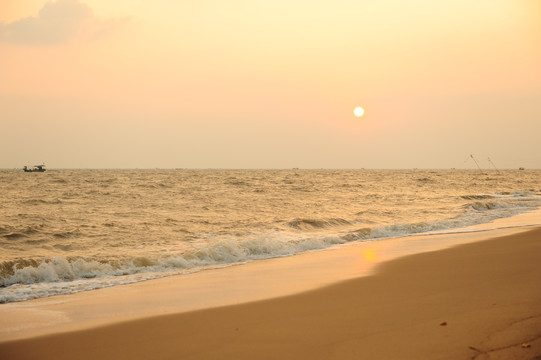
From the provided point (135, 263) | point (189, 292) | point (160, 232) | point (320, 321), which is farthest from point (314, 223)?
point (320, 321)

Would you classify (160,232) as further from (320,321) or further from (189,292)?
(320,321)

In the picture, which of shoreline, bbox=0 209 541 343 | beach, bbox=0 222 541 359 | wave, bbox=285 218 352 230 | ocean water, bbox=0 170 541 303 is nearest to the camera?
beach, bbox=0 222 541 359

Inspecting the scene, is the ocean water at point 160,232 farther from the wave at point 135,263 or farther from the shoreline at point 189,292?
the shoreline at point 189,292

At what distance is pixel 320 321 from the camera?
21.0ft

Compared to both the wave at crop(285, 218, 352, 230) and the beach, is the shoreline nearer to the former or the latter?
the beach

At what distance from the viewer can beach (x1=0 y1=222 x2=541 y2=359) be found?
5.19m

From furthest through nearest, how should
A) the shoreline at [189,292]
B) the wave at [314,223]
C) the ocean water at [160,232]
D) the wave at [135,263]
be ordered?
the wave at [314,223] < the ocean water at [160,232] < the wave at [135,263] < the shoreline at [189,292]

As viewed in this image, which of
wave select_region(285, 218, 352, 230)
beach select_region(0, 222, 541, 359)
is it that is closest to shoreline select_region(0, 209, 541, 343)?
beach select_region(0, 222, 541, 359)

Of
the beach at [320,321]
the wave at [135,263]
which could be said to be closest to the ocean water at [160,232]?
the wave at [135,263]

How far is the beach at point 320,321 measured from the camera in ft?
17.0

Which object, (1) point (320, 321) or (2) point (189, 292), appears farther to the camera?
(2) point (189, 292)

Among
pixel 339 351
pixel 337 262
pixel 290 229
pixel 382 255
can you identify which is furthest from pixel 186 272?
pixel 290 229

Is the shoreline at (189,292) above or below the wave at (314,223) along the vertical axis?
above

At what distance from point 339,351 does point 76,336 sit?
3514 millimetres
